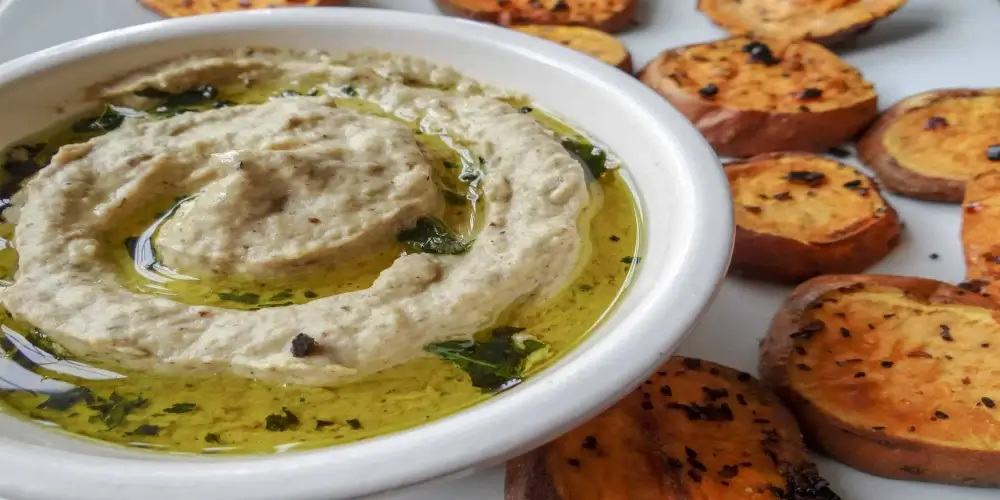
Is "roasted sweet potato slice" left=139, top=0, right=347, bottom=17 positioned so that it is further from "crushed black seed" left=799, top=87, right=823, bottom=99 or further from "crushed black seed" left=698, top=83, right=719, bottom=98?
"crushed black seed" left=799, top=87, right=823, bottom=99

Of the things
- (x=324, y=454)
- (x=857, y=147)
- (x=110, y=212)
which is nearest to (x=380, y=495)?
(x=324, y=454)

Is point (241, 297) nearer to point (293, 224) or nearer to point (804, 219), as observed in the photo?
point (293, 224)

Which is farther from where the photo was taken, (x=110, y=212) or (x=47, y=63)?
(x=47, y=63)

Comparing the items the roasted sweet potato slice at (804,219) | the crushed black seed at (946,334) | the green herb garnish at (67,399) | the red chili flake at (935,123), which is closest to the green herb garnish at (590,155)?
the roasted sweet potato slice at (804,219)

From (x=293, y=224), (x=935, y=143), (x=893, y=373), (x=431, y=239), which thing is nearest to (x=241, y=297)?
(x=293, y=224)

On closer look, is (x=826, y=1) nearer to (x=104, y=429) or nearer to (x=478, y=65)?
(x=478, y=65)
